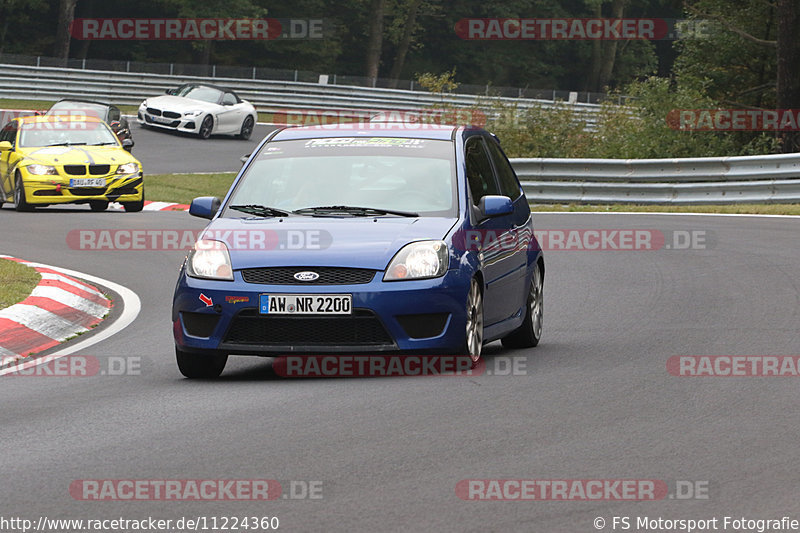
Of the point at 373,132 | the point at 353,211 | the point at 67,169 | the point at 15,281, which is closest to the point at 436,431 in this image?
the point at 353,211

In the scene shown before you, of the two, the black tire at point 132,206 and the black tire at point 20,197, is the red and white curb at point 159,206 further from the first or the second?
the black tire at point 20,197

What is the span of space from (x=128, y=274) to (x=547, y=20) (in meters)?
63.8

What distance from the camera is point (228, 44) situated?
70500 mm

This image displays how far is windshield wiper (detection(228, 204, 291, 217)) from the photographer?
375 inches

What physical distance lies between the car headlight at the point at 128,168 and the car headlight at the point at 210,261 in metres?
14.5

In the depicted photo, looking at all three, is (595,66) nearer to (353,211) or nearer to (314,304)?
(353,211)

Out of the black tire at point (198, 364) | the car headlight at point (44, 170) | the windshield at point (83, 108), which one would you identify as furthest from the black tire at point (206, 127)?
the black tire at point (198, 364)

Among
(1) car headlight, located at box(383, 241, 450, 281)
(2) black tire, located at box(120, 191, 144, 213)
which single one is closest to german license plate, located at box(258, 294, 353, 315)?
(1) car headlight, located at box(383, 241, 450, 281)

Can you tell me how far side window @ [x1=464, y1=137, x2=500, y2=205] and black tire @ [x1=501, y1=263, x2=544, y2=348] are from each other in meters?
0.82

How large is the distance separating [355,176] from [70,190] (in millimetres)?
14166

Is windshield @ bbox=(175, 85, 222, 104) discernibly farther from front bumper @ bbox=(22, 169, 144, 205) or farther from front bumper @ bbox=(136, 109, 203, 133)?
front bumper @ bbox=(22, 169, 144, 205)

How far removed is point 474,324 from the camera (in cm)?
923

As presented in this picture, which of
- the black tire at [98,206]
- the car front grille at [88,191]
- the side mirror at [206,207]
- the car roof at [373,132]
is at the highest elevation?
the car roof at [373,132]

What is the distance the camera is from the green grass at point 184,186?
2755cm
